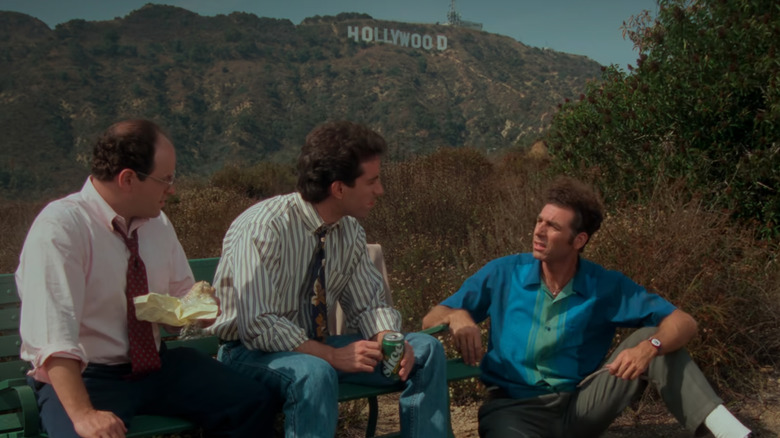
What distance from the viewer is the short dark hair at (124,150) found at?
254 cm

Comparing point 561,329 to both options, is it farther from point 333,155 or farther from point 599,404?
point 333,155

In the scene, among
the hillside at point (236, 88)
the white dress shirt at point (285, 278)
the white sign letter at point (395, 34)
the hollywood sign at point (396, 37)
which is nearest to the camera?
the white dress shirt at point (285, 278)

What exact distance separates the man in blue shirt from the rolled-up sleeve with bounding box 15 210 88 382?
4.72 ft

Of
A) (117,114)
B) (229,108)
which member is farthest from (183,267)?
(229,108)

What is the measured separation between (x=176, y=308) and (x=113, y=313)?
21 cm

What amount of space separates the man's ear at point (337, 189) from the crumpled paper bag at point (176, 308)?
24.6 inches

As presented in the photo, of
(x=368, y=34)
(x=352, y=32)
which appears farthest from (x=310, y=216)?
(x=368, y=34)

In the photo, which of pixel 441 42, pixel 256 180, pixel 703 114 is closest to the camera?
pixel 703 114

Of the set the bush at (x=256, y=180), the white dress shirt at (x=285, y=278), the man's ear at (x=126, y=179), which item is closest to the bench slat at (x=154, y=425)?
the white dress shirt at (x=285, y=278)

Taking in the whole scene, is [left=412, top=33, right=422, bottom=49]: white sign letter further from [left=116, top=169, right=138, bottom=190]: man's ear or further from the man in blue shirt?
[left=116, top=169, right=138, bottom=190]: man's ear

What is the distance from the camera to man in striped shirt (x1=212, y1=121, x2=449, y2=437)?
8.93ft

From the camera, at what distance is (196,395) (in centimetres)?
269

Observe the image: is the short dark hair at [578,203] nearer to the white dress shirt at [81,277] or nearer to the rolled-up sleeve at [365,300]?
the rolled-up sleeve at [365,300]

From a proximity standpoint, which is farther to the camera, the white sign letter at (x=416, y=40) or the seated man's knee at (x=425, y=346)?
the white sign letter at (x=416, y=40)
